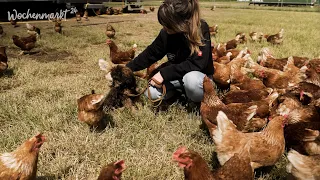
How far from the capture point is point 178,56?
327cm

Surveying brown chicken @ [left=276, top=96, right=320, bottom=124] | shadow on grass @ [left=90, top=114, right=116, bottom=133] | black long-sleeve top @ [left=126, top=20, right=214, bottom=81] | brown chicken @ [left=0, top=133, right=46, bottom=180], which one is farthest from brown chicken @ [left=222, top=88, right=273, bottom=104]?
brown chicken @ [left=0, top=133, right=46, bottom=180]

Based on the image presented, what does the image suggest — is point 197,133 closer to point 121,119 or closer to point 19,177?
point 121,119

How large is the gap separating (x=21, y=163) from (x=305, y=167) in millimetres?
1963

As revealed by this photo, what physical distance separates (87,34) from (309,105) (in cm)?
731

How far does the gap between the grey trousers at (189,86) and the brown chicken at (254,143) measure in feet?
2.48

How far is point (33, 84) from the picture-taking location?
13.9 feet

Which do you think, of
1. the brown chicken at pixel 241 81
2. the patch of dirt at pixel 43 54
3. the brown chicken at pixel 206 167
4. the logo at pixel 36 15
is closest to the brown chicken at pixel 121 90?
the brown chicken at pixel 241 81

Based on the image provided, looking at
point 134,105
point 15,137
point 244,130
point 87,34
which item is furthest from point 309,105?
point 87,34

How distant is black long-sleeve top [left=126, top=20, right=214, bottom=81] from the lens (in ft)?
9.82

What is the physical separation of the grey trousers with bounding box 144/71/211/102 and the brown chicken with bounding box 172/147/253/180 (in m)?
1.08

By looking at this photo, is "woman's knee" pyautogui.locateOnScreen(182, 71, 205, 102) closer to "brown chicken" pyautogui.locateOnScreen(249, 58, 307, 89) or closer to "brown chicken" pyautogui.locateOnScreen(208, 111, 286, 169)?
"brown chicken" pyautogui.locateOnScreen(208, 111, 286, 169)

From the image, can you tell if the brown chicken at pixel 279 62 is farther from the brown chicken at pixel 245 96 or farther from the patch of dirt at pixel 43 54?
the patch of dirt at pixel 43 54

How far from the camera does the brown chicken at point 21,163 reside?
1.89 m

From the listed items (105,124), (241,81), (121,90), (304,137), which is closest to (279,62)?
(241,81)
